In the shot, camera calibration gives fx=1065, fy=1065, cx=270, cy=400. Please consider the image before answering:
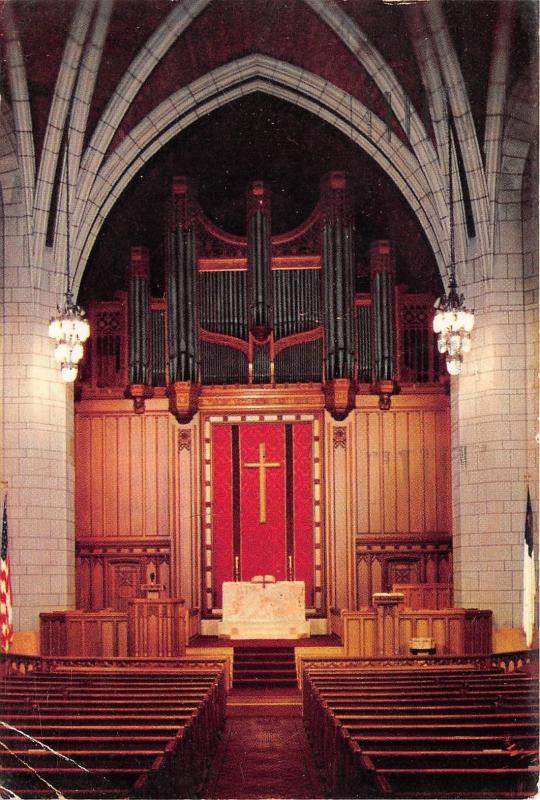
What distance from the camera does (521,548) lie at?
1391 centimetres

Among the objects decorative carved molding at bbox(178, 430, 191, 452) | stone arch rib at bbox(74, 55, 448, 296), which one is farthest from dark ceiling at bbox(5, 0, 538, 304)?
decorative carved molding at bbox(178, 430, 191, 452)

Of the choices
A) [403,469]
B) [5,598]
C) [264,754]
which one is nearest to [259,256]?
[403,469]

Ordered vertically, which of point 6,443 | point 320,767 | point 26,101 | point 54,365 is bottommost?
point 320,767

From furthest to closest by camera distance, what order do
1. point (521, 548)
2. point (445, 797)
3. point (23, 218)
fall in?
1. point (23, 218)
2. point (521, 548)
3. point (445, 797)

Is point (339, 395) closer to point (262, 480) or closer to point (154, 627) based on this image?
point (262, 480)

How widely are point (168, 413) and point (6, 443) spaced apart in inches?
164

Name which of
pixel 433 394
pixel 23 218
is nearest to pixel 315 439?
pixel 433 394

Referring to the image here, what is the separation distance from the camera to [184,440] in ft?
59.2

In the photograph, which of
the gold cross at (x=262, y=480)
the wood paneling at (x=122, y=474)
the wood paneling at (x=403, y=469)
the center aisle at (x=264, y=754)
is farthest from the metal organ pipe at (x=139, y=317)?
the center aisle at (x=264, y=754)

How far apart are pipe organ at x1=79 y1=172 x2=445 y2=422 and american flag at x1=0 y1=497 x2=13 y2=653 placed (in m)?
4.75

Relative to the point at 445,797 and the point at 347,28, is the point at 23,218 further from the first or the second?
the point at 445,797

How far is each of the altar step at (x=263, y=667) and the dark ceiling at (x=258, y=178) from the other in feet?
22.1

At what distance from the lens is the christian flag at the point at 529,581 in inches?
523

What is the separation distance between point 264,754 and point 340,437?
916cm
